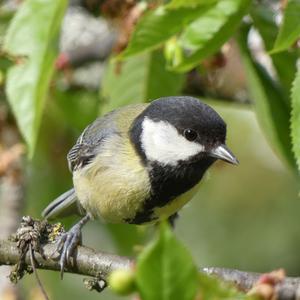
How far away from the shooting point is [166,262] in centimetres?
108

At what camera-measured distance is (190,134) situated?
2.37 m

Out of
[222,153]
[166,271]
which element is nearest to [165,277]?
[166,271]

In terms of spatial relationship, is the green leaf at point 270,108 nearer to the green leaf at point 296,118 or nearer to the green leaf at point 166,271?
the green leaf at point 296,118

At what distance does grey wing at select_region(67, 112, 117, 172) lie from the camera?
8.77 feet

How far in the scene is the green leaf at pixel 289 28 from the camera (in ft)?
6.28

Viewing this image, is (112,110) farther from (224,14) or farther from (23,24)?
(224,14)

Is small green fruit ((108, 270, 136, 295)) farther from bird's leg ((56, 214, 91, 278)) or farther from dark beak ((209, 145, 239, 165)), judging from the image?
dark beak ((209, 145, 239, 165))

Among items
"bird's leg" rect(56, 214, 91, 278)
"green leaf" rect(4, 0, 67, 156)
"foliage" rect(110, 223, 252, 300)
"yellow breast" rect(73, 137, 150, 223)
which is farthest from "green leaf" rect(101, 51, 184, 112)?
"foliage" rect(110, 223, 252, 300)

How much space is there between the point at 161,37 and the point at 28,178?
4.93 feet

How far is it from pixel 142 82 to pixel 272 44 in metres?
0.51

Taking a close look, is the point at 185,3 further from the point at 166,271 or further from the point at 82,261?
the point at 166,271

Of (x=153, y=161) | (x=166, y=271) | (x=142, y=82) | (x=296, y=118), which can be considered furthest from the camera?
(x=142, y=82)

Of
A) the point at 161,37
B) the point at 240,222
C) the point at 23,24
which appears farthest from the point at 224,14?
the point at 240,222

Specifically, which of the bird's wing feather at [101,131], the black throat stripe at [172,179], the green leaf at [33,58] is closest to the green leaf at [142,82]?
the bird's wing feather at [101,131]
